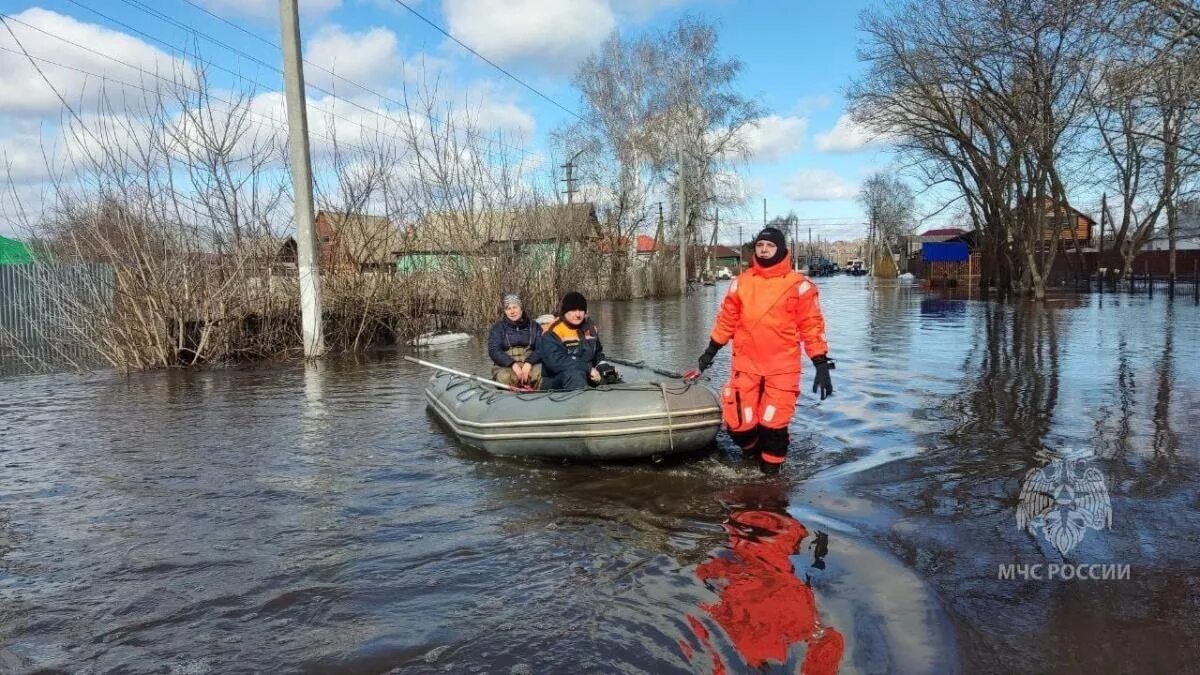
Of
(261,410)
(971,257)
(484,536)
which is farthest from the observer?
(971,257)

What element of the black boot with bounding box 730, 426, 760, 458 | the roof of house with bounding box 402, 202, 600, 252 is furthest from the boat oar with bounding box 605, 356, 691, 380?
the roof of house with bounding box 402, 202, 600, 252

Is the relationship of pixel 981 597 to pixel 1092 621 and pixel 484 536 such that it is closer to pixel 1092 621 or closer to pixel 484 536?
pixel 1092 621

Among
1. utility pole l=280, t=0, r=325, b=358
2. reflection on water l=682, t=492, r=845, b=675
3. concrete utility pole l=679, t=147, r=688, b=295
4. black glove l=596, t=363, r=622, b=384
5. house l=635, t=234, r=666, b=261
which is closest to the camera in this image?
reflection on water l=682, t=492, r=845, b=675

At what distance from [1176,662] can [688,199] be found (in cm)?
3874

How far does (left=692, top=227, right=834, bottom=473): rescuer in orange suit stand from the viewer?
18.3 feet

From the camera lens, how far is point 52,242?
40.4 feet

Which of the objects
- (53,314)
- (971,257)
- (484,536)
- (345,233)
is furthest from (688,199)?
(484,536)

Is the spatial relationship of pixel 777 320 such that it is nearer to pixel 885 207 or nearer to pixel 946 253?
pixel 946 253

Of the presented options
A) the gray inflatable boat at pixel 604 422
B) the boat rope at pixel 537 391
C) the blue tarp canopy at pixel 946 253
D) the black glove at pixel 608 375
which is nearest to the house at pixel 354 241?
the boat rope at pixel 537 391

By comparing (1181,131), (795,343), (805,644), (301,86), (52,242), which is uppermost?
(301,86)

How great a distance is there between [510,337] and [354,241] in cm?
811

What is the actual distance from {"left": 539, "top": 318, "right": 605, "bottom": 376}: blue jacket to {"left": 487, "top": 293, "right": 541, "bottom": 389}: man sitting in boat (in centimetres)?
39

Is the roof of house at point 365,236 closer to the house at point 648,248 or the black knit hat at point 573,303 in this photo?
the black knit hat at point 573,303

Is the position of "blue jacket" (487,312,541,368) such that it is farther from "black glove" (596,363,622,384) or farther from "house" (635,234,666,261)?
"house" (635,234,666,261)
